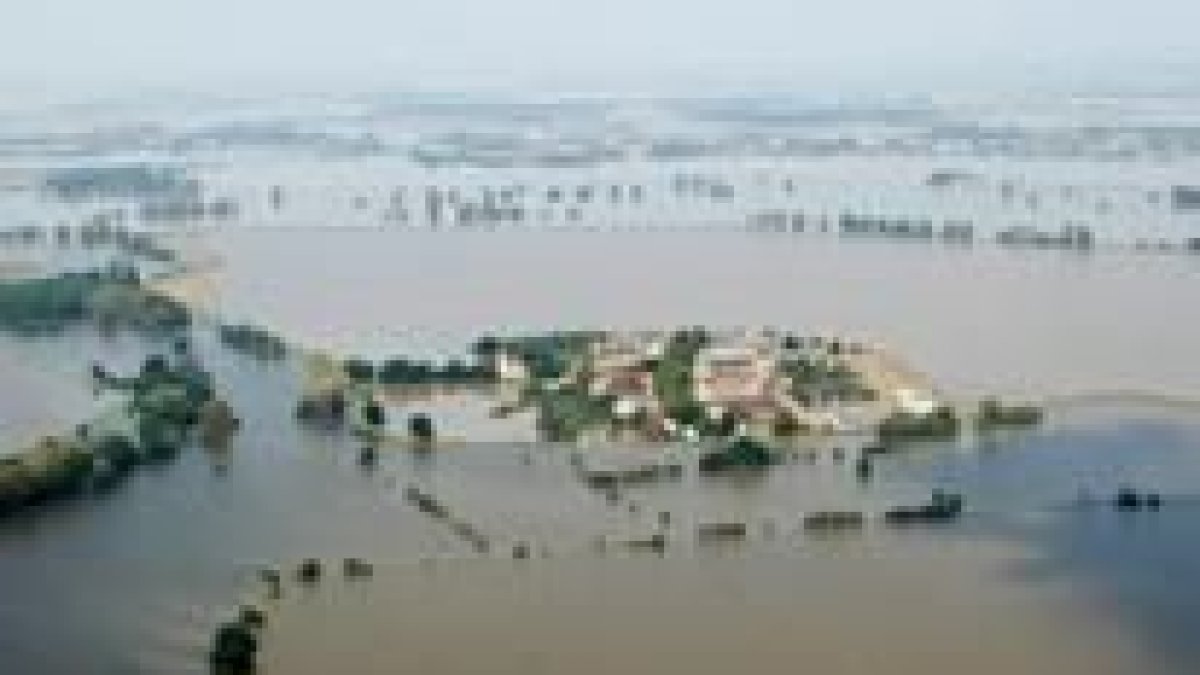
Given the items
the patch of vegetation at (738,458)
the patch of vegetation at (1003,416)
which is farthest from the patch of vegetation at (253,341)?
Answer: the patch of vegetation at (1003,416)

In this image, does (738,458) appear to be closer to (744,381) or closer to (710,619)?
(744,381)

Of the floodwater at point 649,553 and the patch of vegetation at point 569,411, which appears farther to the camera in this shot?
the patch of vegetation at point 569,411

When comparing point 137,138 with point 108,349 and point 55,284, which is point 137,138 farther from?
point 108,349

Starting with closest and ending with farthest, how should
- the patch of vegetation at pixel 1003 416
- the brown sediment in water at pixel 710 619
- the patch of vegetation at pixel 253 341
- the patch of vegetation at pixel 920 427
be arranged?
1. the brown sediment in water at pixel 710 619
2. the patch of vegetation at pixel 920 427
3. the patch of vegetation at pixel 1003 416
4. the patch of vegetation at pixel 253 341

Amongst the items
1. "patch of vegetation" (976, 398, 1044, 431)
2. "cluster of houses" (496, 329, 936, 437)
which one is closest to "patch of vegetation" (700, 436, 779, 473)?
"cluster of houses" (496, 329, 936, 437)

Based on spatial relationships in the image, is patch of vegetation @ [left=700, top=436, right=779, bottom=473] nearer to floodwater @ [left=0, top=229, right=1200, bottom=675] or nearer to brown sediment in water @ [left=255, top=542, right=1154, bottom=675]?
floodwater @ [left=0, top=229, right=1200, bottom=675]

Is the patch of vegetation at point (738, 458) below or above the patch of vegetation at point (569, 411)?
below

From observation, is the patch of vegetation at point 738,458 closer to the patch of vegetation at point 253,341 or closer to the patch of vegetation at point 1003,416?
the patch of vegetation at point 1003,416

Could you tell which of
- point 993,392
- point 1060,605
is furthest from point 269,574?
point 993,392

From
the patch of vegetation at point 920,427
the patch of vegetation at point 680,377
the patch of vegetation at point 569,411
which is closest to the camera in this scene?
the patch of vegetation at point 920,427
